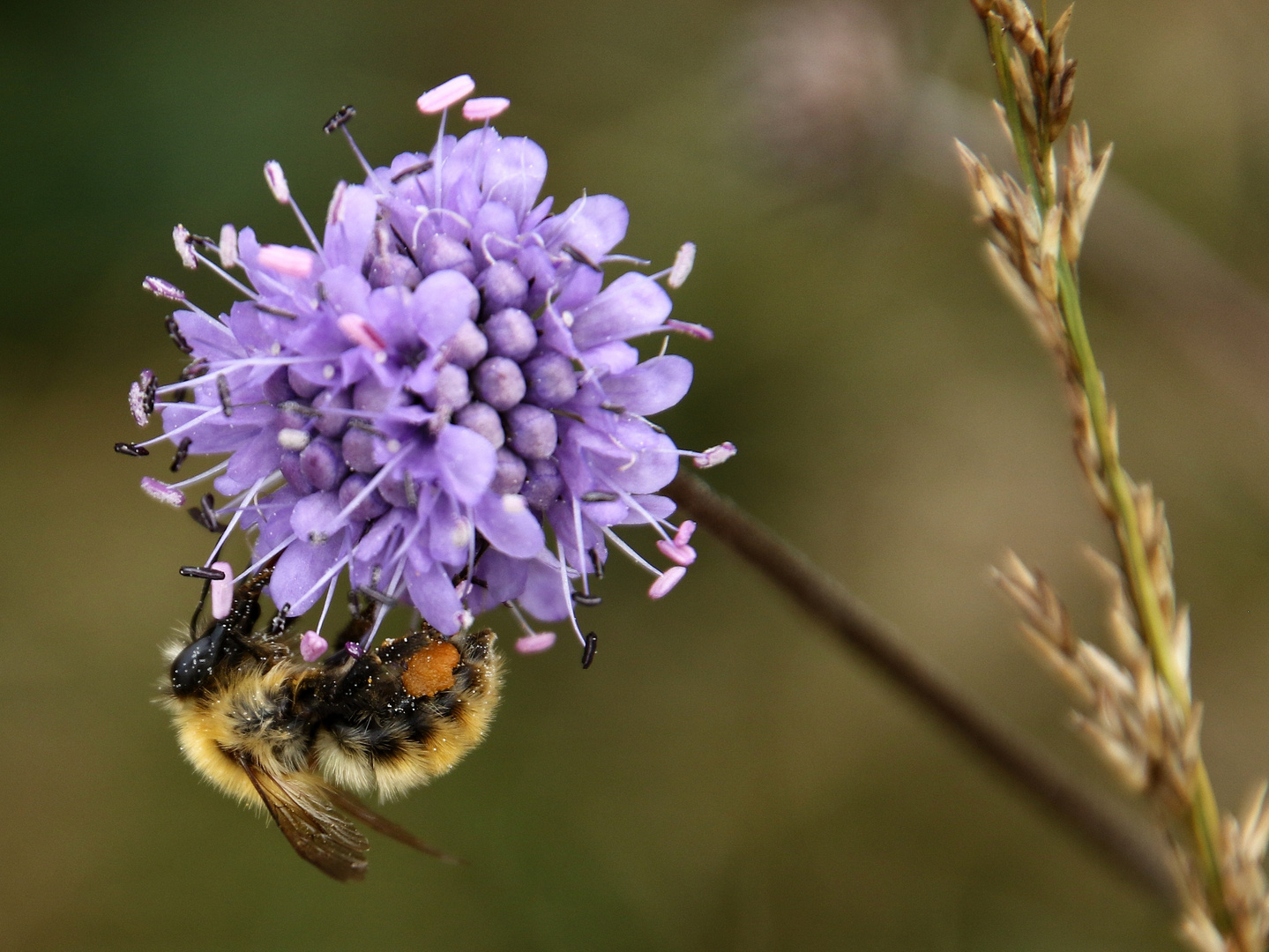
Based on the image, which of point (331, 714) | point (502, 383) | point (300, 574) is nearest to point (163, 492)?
point (300, 574)

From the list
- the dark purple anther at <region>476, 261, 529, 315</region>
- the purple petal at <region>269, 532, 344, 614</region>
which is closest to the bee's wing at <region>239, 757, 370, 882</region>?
the purple petal at <region>269, 532, 344, 614</region>

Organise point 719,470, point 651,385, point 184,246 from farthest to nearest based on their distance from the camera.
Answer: point 719,470 < point 184,246 < point 651,385

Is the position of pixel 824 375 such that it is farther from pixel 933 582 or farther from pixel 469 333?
pixel 469 333

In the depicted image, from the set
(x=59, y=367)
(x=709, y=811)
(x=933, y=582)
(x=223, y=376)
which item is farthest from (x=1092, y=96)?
(x=59, y=367)

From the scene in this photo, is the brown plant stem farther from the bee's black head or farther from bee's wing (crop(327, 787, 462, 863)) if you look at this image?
the bee's black head

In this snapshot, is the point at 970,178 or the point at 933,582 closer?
the point at 970,178

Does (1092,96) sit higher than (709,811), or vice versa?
(1092,96)

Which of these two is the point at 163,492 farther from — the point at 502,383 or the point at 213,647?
the point at 502,383
